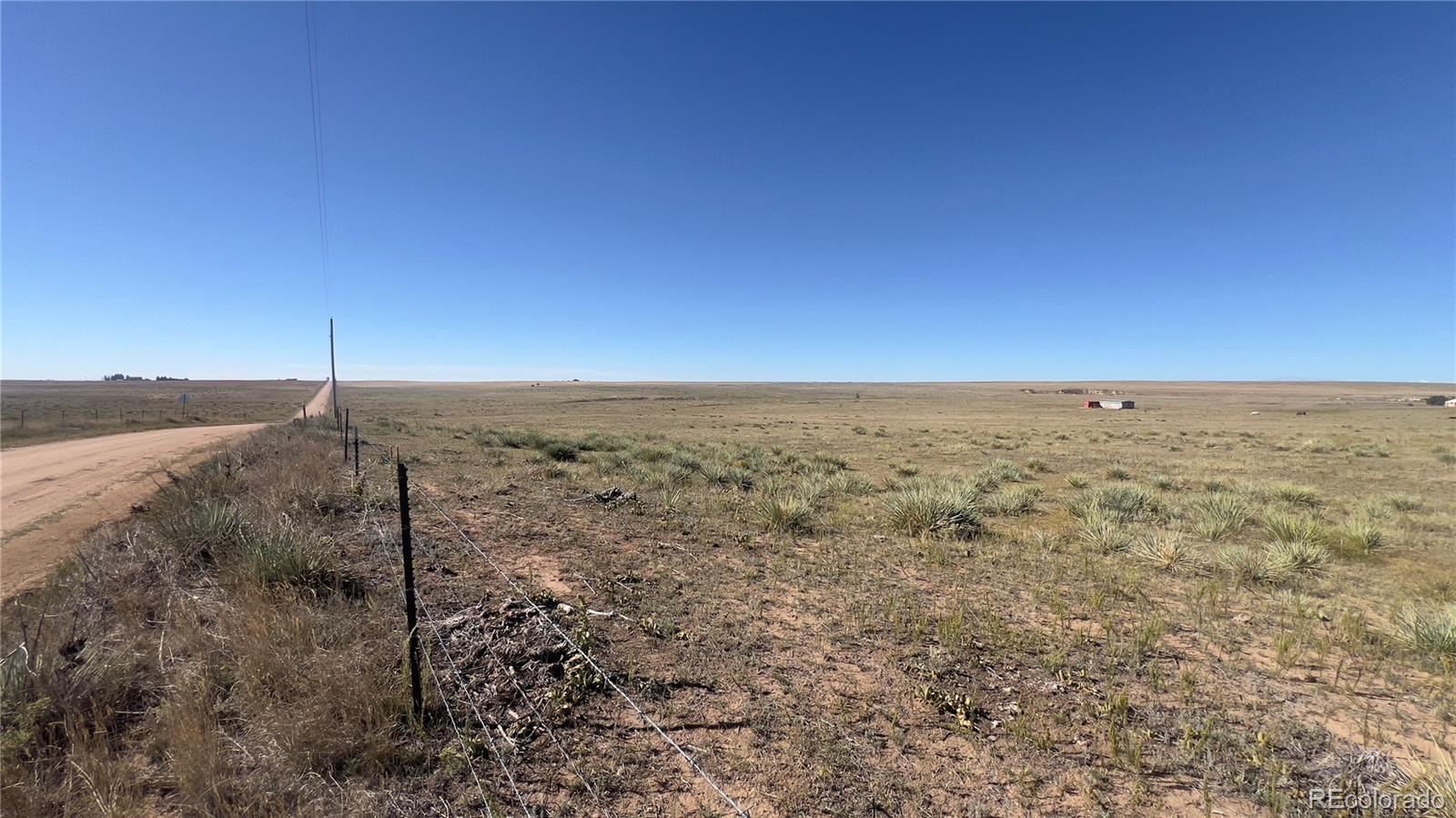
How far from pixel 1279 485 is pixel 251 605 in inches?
708

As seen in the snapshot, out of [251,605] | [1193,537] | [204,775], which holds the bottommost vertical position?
[1193,537]

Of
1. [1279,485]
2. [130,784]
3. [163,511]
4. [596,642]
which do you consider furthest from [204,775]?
[1279,485]

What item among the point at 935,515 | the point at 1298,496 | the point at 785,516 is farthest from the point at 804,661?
the point at 1298,496

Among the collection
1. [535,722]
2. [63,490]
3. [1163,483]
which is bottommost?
[1163,483]

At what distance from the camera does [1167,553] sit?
7.14 metres

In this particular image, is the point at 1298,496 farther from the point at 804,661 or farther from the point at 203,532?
the point at 203,532

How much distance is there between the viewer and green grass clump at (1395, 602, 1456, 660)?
180 inches

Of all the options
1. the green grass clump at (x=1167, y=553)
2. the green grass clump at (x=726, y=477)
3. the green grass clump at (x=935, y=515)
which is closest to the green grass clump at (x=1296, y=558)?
the green grass clump at (x=1167, y=553)

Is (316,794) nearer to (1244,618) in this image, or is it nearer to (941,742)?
(941,742)

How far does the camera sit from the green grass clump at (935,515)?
8.51 meters

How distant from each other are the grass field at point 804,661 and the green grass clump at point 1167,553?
0.20ft

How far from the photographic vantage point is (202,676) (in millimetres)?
3422

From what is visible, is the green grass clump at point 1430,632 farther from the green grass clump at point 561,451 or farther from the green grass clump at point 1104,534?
the green grass clump at point 561,451

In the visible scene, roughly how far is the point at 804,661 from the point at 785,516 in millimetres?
4343
